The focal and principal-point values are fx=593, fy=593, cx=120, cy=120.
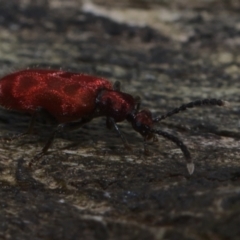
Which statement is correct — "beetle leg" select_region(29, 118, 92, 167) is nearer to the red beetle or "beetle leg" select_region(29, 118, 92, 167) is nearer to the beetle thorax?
the red beetle

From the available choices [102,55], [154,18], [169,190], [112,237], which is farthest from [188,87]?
[112,237]

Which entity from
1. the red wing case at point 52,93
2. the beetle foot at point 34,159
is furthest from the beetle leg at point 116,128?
the beetle foot at point 34,159

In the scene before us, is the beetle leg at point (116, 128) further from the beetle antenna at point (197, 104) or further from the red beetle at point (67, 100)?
the beetle antenna at point (197, 104)

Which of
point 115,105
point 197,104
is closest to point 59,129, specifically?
point 115,105

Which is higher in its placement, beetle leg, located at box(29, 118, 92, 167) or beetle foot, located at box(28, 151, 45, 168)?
beetle leg, located at box(29, 118, 92, 167)

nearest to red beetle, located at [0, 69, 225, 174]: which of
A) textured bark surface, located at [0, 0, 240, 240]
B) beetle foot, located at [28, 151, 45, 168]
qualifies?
textured bark surface, located at [0, 0, 240, 240]
